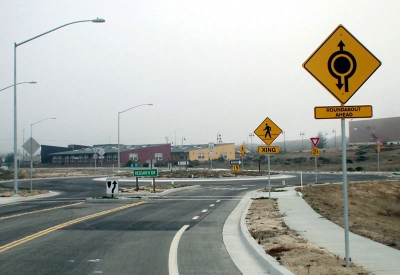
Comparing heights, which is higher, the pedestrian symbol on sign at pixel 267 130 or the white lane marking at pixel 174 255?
the pedestrian symbol on sign at pixel 267 130

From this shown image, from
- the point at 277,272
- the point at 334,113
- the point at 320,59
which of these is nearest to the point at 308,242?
the point at 277,272

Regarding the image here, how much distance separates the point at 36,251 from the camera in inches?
401

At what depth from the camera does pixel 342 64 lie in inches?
310

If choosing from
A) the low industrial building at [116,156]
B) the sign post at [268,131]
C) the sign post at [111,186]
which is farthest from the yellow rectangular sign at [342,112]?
the low industrial building at [116,156]

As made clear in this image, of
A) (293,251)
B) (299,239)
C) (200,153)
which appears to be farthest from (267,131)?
(200,153)

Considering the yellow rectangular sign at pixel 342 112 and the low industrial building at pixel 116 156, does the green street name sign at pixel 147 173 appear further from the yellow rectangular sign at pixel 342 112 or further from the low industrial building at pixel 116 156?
the low industrial building at pixel 116 156

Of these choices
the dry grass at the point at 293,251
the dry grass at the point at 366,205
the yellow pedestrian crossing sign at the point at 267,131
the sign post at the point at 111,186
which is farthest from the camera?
the sign post at the point at 111,186

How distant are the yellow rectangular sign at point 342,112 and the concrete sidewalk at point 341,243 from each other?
255 cm

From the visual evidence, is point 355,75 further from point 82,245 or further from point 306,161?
point 306,161

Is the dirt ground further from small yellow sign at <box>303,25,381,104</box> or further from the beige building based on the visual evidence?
the beige building

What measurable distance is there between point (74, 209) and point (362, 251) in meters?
13.8

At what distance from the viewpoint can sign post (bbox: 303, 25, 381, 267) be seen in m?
7.73

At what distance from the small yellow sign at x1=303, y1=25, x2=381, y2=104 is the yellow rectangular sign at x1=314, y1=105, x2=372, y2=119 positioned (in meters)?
0.15

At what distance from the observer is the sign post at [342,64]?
773 cm
